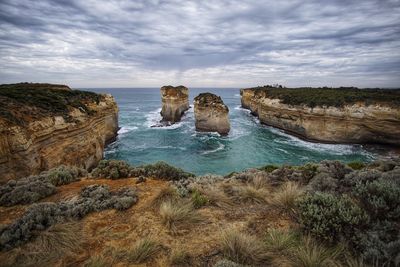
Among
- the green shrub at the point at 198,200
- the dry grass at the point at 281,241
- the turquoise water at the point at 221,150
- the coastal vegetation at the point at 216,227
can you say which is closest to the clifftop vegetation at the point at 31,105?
the turquoise water at the point at 221,150

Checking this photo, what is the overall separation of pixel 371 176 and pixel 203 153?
69.9 ft

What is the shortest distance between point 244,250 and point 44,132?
558 inches

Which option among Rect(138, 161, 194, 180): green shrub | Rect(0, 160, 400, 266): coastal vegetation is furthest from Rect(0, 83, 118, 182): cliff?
Rect(138, 161, 194, 180): green shrub

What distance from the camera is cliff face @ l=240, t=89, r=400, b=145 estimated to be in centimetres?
2520

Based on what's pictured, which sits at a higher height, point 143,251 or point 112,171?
point 143,251

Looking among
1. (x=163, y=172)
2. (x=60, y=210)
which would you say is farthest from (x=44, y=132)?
(x=60, y=210)

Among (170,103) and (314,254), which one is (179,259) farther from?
(170,103)

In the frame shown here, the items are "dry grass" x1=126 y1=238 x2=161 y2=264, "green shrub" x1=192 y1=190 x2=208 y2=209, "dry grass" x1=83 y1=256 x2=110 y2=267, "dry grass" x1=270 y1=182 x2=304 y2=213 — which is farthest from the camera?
"green shrub" x1=192 y1=190 x2=208 y2=209

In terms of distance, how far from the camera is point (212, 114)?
1346 inches

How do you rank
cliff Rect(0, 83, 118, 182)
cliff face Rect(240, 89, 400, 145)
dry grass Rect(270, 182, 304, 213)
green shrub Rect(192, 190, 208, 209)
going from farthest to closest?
cliff face Rect(240, 89, 400, 145)
cliff Rect(0, 83, 118, 182)
green shrub Rect(192, 190, 208, 209)
dry grass Rect(270, 182, 304, 213)

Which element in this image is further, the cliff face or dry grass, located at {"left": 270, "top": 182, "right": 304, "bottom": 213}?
A: the cliff face

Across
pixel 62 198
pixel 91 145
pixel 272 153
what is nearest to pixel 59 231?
pixel 62 198

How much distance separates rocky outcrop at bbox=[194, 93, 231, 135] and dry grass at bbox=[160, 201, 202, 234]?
2929 cm

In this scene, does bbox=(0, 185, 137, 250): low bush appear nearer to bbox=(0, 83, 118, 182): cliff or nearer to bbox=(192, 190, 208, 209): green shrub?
bbox=(192, 190, 208, 209): green shrub
